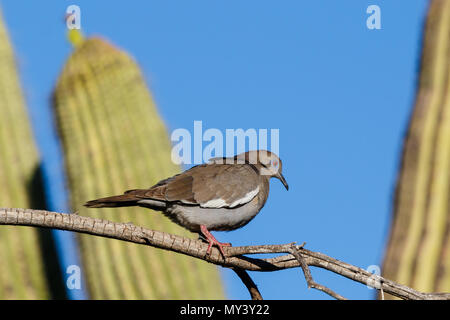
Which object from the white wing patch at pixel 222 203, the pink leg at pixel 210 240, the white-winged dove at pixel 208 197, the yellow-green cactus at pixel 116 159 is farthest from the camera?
the yellow-green cactus at pixel 116 159

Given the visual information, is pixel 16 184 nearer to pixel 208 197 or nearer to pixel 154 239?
pixel 208 197

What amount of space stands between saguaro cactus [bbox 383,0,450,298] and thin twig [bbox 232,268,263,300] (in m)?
2.66

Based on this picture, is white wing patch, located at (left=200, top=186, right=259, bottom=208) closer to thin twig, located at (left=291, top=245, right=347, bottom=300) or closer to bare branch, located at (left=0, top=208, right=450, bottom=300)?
bare branch, located at (left=0, top=208, right=450, bottom=300)

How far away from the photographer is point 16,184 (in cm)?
1019

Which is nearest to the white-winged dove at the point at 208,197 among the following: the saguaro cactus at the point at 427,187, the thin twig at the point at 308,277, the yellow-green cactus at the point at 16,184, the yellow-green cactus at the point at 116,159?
the thin twig at the point at 308,277

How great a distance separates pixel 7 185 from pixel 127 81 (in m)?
2.34

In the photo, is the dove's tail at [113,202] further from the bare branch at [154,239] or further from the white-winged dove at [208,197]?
the bare branch at [154,239]

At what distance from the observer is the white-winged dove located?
6.44 meters

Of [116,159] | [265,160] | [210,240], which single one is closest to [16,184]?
[116,159]

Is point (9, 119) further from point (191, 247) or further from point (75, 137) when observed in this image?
point (191, 247)

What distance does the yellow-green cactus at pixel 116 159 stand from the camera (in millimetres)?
8586

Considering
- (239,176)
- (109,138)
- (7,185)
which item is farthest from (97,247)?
(239,176)

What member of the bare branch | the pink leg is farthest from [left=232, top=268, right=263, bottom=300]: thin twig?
the bare branch

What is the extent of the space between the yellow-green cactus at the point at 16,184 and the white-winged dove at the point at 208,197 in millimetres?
3809
